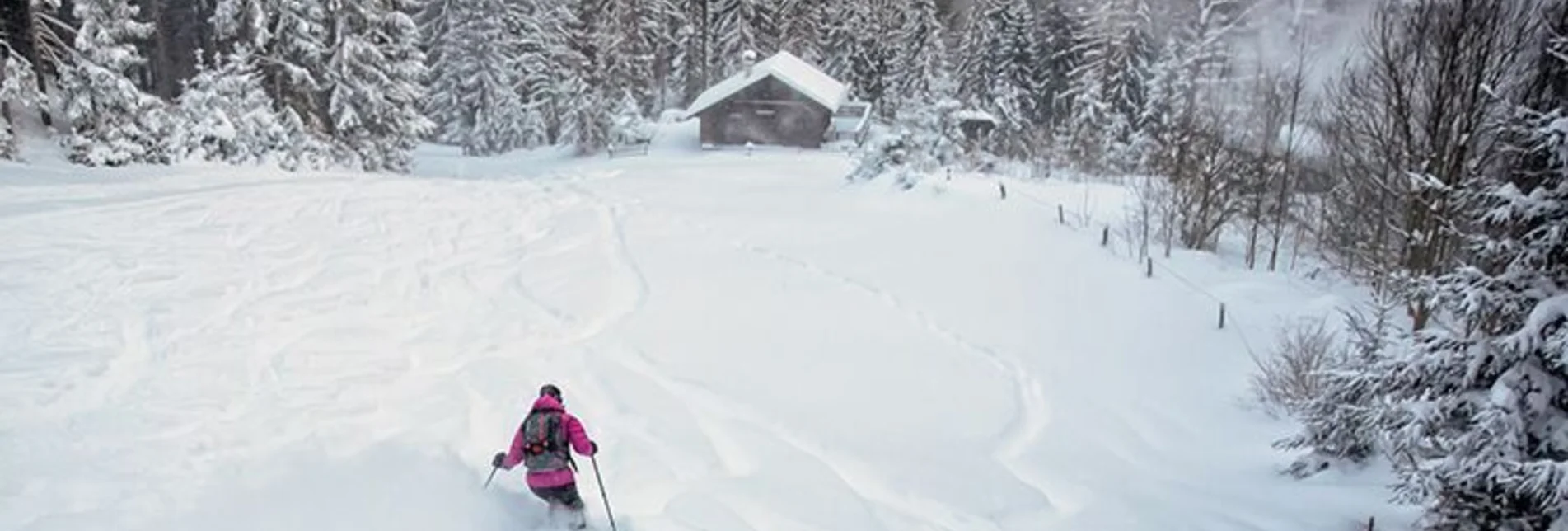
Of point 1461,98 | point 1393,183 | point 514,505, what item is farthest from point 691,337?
point 1393,183

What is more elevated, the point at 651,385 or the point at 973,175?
the point at 973,175

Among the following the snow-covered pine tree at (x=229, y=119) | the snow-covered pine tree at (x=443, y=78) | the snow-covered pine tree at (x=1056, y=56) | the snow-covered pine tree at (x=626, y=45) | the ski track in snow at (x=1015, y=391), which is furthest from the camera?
the snow-covered pine tree at (x=626, y=45)

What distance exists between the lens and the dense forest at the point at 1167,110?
5.53m

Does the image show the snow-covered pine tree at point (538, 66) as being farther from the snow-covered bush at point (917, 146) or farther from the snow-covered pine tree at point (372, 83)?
the snow-covered bush at point (917, 146)

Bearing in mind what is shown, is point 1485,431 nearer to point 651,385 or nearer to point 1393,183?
point 651,385

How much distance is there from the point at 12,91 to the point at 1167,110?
125ft

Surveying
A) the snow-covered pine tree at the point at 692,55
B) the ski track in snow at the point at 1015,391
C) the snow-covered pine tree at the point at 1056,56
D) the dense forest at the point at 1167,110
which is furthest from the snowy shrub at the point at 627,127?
the ski track in snow at the point at 1015,391

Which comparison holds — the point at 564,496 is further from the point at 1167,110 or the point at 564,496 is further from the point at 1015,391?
the point at 1167,110

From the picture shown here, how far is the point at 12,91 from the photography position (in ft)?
74.6

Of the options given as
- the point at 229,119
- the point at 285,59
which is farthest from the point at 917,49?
the point at 229,119

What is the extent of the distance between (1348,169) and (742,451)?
11730 millimetres

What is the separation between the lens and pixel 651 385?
971 centimetres

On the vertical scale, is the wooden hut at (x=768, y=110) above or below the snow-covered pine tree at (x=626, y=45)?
below

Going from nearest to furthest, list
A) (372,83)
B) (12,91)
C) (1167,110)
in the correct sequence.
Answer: (12,91), (372,83), (1167,110)
